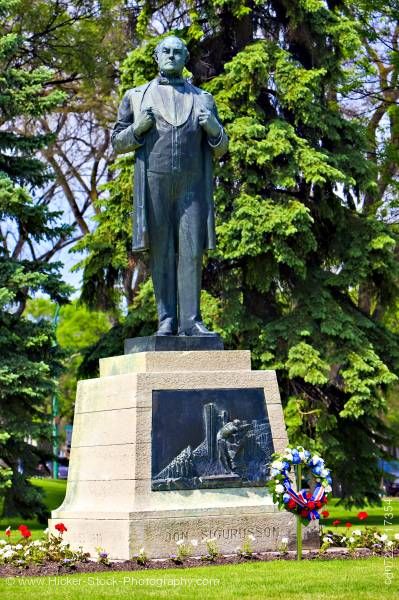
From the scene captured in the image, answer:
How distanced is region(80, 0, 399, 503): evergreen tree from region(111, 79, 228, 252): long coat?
6.62 m

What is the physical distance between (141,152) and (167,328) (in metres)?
1.78

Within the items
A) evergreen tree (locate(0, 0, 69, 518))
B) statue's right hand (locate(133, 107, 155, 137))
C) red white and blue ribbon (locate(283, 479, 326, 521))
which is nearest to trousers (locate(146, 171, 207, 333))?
statue's right hand (locate(133, 107, 155, 137))

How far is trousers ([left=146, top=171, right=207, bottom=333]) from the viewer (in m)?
11.4

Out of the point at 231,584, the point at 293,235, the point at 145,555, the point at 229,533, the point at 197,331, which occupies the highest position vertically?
the point at 293,235

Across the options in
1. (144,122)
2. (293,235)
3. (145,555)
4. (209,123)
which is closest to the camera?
(145,555)

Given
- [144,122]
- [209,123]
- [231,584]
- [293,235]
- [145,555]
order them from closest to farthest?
[231,584] < [145,555] < [144,122] < [209,123] < [293,235]

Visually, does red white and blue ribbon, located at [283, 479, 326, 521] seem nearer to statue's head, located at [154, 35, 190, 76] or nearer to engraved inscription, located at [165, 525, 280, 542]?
engraved inscription, located at [165, 525, 280, 542]

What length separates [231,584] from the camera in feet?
27.0

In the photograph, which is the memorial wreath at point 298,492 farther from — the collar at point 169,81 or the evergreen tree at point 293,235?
the evergreen tree at point 293,235

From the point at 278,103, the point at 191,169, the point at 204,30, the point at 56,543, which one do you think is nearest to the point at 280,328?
the point at 278,103

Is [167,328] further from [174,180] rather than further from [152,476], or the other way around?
[152,476]

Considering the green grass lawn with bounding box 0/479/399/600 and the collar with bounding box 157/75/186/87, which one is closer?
the green grass lawn with bounding box 0/479/399/600

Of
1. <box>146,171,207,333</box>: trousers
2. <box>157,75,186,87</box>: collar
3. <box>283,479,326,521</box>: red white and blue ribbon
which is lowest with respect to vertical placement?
<box>283,479,326,521</box>: red white and blue ribbon

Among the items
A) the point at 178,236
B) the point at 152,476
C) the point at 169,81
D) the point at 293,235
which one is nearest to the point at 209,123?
the point at 169,81
